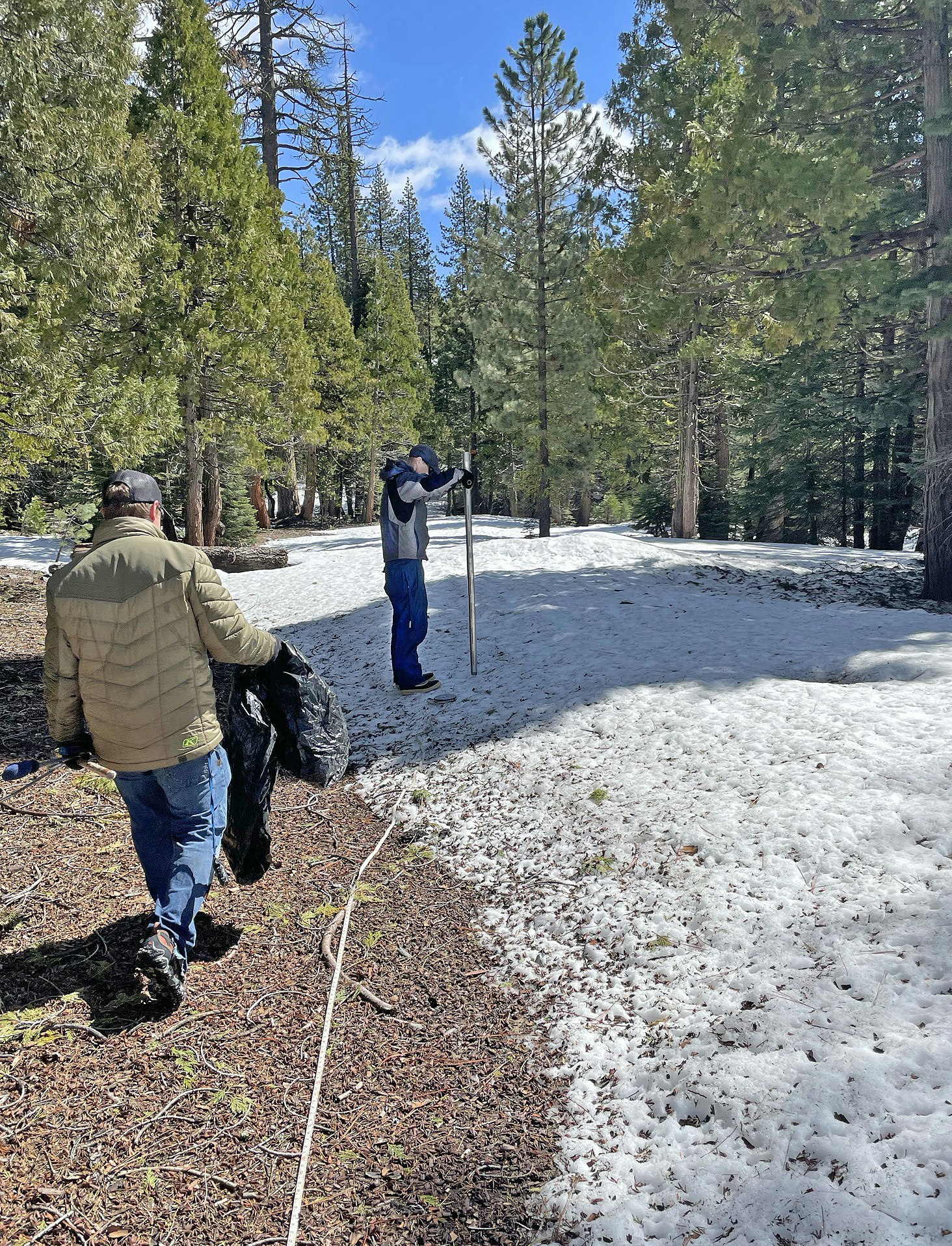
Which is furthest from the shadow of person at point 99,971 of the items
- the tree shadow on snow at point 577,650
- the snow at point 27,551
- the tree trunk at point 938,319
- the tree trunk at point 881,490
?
the tree trunk at point 881,490

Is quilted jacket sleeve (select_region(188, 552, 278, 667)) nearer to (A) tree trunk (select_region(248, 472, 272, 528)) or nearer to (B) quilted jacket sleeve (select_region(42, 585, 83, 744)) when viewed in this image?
(B) quilted jacket sleeve (select_region(42, 585, 83, 744))

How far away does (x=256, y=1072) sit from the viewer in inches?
117

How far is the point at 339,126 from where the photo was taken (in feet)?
71.1

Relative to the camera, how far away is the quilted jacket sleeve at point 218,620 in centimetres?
313

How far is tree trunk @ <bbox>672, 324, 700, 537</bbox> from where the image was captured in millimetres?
18016

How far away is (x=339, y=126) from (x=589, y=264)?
9706 millimetres

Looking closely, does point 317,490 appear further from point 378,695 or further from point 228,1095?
point 228,1095

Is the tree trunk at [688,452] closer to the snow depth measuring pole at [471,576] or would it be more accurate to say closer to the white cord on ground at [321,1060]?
the snow depth measuring pole at [471,576]

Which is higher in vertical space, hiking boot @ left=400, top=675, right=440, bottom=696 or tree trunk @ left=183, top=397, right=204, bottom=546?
tree trunk @ left=183, top=397, right=204, bottom=546

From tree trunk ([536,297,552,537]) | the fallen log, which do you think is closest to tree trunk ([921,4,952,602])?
tree trunk ([536,297,552,537])

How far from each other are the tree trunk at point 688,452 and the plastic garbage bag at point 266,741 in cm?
1587

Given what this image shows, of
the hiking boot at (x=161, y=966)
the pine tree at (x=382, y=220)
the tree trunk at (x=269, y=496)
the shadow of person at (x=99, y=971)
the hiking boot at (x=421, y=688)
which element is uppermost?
the pine tree at (x=382, y=220)

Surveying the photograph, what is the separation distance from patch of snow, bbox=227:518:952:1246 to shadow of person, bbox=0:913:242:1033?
1.51 meters

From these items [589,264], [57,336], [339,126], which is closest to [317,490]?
[339,126]
